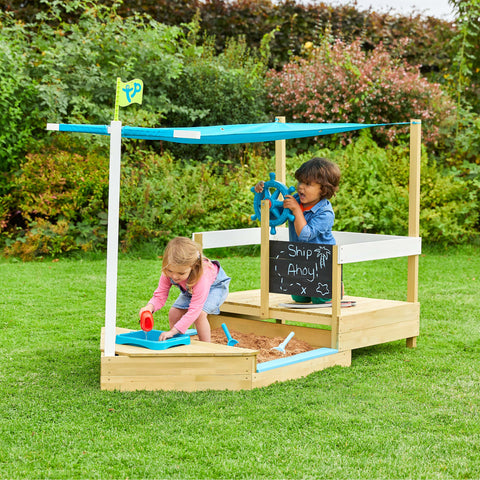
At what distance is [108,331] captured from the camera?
4012mm

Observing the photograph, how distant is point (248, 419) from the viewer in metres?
3.63

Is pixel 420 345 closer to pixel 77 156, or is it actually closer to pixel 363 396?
pixel 363 396

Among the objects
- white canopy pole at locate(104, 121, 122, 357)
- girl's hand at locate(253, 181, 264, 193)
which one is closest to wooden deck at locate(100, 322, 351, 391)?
white canopy pole at locate(104, 121, 122, 357)

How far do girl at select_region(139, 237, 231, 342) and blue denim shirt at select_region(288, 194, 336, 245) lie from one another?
26.9 inches

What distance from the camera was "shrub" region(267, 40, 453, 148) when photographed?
35.9 feet

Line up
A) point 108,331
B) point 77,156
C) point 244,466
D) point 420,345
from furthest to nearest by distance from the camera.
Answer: point 77,156 → point 420,345 → point 108,331 → point 244,466

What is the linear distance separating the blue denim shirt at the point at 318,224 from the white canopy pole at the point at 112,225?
1527 mm

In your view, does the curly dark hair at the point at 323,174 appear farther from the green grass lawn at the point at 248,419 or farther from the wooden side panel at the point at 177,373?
the wooden side panel at the point at 177,373

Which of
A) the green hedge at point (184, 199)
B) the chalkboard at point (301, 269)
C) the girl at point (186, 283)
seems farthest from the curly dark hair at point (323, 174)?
the green hedge at point (184, 199)

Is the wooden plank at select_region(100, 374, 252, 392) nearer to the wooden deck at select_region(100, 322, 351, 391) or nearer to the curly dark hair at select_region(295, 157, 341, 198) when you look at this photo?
the wooden deck at select_region(100, 322, 351, 391)

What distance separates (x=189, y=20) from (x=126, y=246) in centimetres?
599

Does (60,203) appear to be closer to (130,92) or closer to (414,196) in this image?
(414,196)

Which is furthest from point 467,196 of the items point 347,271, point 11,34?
point 11,34

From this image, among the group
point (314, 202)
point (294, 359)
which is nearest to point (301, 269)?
point (314, 202)
